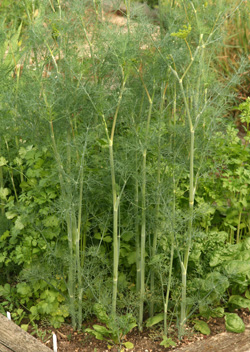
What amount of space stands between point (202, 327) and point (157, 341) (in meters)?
0.30

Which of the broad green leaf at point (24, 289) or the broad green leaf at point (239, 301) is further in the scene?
the broad green leaf at point (24, 289)

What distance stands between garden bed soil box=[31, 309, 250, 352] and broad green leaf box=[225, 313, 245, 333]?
2.0 inches

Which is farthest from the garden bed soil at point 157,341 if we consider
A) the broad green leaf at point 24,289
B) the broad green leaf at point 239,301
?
the broad green leaf at point 24,289

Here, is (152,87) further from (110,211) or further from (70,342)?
(70,342)

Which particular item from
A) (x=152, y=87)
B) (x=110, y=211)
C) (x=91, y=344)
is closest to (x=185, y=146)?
(x=152, y=87)

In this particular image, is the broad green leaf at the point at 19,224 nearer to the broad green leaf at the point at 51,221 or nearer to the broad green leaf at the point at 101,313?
the broad green leaf at the point at 51,221

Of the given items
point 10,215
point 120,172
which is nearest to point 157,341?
point 120,172

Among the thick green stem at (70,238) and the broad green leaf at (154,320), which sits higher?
the thick green stem at (70,238)

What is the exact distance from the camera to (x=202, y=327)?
315 centimetres

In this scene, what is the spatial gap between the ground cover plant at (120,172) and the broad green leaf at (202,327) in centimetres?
7

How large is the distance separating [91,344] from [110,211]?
0.85 m

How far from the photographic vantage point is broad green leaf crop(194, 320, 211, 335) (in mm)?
3127

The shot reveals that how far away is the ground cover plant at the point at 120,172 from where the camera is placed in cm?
283

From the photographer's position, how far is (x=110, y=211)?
3318 millimetres
